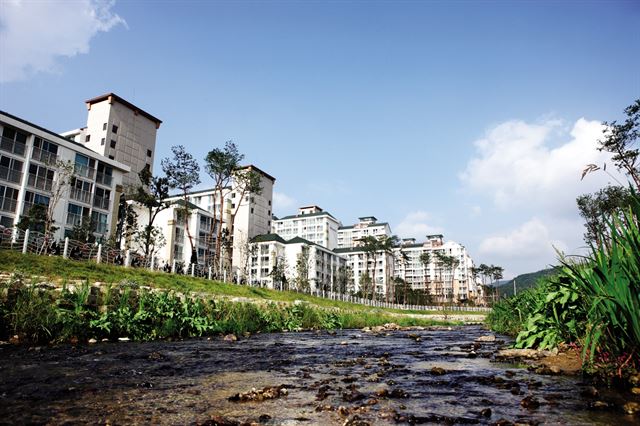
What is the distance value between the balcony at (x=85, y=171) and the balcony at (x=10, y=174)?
5.52 metres

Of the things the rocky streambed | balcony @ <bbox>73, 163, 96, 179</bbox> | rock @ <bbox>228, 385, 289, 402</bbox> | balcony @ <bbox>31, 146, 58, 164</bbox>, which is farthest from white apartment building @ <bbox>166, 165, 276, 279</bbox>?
rock @ <bbox>228, 385, 289, 402</bbox>

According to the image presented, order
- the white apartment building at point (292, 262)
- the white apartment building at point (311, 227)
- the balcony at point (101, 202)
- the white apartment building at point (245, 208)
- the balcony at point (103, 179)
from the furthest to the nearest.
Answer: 1. the white apartment building at point (311, 227)
2. the white apartment building at point (245, 208)
3. the white apartment building at point (292, 262)
4. the balcony at point (103, 179)
5. the balcony at point (101, 202)

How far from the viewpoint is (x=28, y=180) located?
40188mm

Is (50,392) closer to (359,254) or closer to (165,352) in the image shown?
(165,352)

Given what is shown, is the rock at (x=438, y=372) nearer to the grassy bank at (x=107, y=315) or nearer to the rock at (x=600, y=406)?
the rock at (x=600, y=406)

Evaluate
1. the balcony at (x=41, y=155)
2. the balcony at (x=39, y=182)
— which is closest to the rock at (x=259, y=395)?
the balcony at (x=41, y=155)

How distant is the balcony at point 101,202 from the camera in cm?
4641

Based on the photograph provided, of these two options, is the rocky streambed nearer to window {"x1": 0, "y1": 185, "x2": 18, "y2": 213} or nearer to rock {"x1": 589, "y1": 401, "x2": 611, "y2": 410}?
rock {"x1": 589, "y1": 401, "x2": 611, "y2": 410}

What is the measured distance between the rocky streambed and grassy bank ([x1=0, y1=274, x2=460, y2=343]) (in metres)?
1.89

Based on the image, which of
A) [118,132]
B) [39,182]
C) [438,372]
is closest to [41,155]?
[39,182]

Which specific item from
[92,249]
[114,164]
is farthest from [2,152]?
[92,249]

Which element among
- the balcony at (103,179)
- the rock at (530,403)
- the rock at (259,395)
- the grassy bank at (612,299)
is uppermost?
the balcony at (103,179)

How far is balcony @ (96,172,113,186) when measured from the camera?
155 ft

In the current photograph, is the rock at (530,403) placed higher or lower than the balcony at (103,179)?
lower
